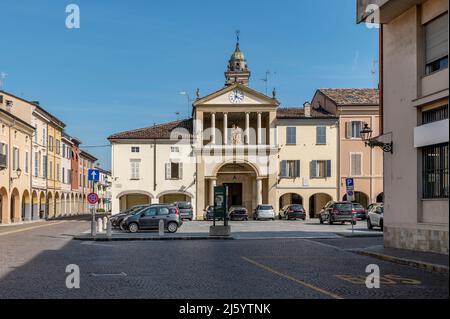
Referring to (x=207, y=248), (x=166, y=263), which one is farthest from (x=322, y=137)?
(x=166, y=263)

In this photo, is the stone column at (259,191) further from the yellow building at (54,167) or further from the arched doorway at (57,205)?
the arched doorway at (57,205)

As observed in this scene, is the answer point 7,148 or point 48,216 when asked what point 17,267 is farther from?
point 48,216

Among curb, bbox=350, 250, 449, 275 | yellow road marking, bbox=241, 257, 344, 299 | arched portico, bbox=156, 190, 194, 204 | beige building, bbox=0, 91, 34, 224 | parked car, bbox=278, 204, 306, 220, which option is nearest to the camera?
yellow road marking, bbox=241, 257, 344, 299

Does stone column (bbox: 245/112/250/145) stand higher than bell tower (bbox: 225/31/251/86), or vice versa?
bell tower (bbox: 225/31/251/86)

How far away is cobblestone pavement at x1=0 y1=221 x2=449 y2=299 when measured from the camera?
1075 centimetres

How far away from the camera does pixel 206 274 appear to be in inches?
532

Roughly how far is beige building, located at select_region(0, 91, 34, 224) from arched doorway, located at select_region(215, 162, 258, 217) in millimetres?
15905

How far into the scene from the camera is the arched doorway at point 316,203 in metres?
56.5

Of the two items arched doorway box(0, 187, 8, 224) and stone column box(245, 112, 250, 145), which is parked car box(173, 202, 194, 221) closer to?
stone column box(245, 112, 250, 145)

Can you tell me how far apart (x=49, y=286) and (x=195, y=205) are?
43444 millimetres

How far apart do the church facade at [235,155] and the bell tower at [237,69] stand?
22624mm

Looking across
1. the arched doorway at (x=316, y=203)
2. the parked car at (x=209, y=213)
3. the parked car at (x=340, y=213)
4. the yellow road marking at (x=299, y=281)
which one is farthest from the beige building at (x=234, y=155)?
the yellow road marking at (x=299, y=281)

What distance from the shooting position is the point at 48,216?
60969 mm

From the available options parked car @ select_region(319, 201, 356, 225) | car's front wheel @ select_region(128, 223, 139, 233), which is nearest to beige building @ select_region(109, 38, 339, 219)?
parked car @ select_region(319, 201, 356, 225)
